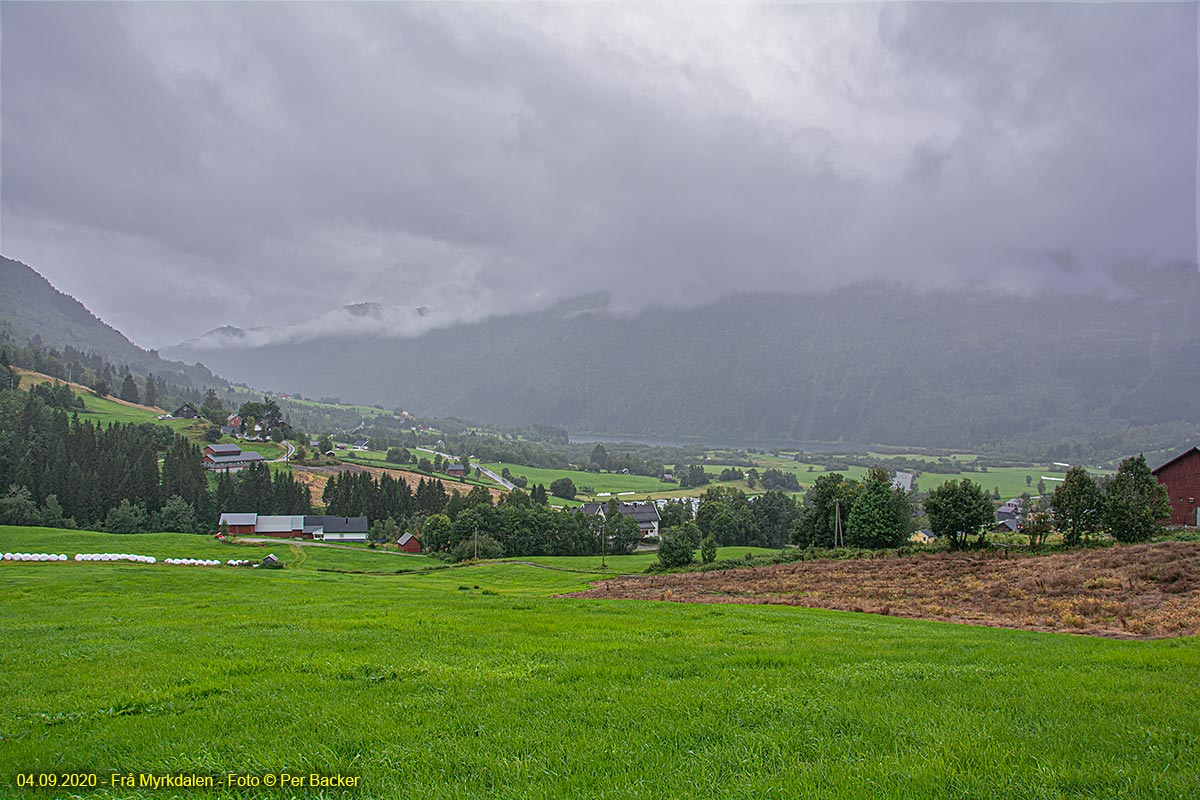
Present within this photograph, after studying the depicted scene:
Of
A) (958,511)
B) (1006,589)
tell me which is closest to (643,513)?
(958,511)

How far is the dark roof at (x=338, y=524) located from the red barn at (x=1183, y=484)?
383 ft

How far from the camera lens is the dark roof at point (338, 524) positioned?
11612 centimetres

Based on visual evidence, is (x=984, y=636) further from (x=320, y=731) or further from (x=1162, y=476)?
(x=1162, y=476)

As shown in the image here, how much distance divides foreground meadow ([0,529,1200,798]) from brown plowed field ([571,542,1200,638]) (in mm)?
6456

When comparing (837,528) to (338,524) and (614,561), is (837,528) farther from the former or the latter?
(338,524)

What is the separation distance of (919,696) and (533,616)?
47.6ft

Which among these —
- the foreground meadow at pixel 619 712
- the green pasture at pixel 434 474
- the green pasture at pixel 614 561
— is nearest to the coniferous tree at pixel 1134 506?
the green pasture at pixel 614 561

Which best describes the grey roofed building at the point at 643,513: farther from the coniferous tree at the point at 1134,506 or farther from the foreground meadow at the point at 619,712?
the foreground meadow at the point at 619,712

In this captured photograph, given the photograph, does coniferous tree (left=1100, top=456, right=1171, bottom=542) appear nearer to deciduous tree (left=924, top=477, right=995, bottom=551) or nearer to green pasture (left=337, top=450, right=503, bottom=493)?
deciduous tree (left=924, top=477, right=995, bottom=551)

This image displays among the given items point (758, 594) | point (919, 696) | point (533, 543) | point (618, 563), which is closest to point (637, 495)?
point (533, 543)

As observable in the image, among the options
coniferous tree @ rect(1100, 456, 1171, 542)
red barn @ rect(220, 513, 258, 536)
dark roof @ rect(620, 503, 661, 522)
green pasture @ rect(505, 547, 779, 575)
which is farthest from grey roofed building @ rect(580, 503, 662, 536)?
coniferous tree @ rect(1100, 456, 1171, 542)

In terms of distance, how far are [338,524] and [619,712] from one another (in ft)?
397

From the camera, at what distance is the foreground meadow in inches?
255

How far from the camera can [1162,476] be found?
6184 cm
